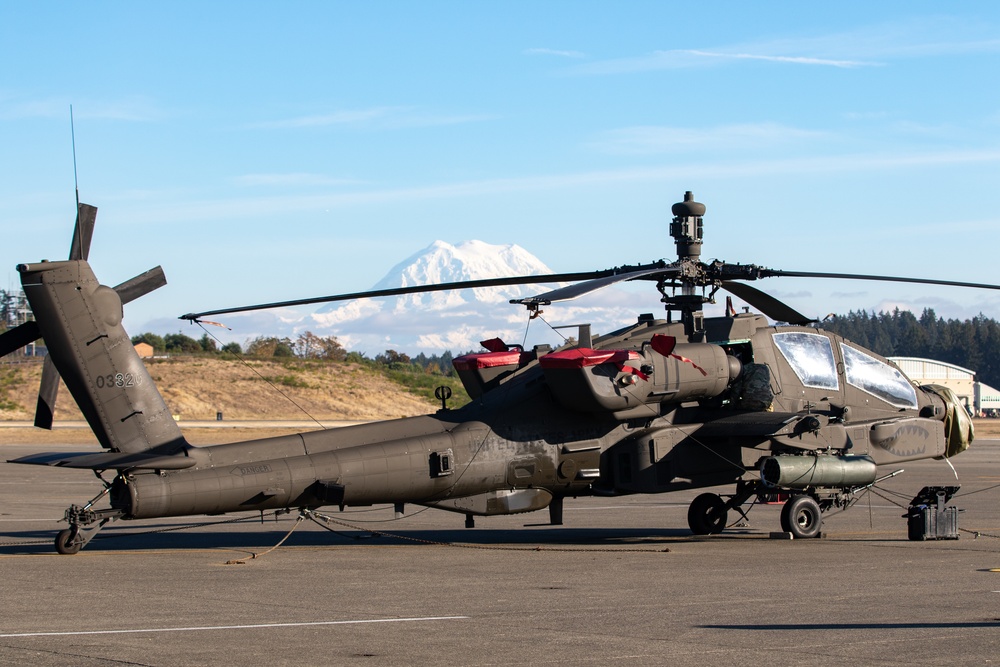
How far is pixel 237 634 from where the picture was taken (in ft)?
34.9

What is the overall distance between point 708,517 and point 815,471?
237 centimetres

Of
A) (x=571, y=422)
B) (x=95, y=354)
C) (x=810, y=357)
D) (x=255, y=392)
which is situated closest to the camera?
(x=95, y=354)

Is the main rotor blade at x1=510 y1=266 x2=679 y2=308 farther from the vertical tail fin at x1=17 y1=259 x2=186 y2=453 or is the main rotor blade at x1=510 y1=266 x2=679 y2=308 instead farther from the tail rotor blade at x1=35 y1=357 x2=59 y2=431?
the tail rotor blade at x1=35 y1=357 x2=59 y2=431

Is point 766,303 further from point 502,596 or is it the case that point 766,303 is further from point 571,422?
point 502,596

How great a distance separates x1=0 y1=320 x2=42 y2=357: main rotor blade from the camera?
52.4 feet

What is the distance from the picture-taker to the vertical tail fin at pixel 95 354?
16.4 m

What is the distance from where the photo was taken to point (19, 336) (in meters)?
16.4

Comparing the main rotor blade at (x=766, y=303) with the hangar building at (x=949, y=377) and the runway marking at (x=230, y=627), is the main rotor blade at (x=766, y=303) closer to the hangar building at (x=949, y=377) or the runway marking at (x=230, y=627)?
the runway marking at (x=230, y=627)

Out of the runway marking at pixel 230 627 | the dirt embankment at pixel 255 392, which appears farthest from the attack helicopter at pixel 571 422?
the dirt embankment at pixel 255 392

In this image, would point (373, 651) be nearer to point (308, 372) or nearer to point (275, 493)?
point (275, 493)

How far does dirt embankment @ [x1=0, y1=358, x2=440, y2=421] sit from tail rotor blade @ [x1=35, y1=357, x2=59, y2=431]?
6685 centimetres

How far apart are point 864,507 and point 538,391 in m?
11.3

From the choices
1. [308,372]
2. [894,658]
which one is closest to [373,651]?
[894,658]

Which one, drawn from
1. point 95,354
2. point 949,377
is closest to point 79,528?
point 95,354
